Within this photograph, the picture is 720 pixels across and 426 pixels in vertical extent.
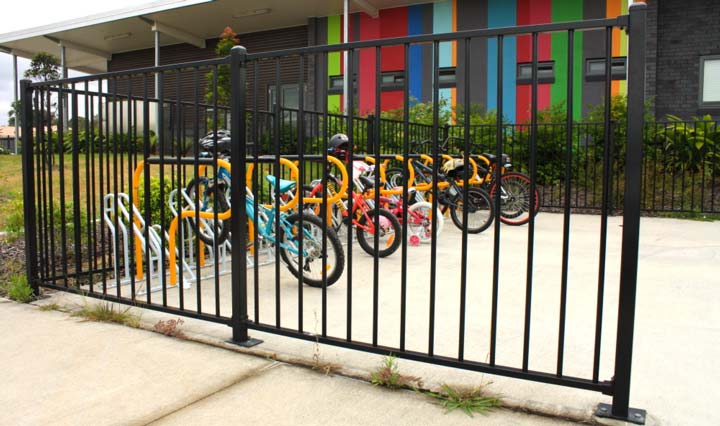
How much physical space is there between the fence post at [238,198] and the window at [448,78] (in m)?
12.2

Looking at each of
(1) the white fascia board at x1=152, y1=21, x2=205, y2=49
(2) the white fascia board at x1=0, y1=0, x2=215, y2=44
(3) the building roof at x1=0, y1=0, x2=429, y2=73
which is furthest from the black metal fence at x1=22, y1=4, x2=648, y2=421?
(1) the white fascia board at x1=152, y1=21, x2=205, y2=49

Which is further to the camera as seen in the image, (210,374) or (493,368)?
(210,374)

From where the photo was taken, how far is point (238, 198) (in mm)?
2969

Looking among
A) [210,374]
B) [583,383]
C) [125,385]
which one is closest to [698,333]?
[583,383]

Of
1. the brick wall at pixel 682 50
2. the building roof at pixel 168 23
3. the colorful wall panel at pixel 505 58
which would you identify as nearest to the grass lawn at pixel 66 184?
the building roof at pixel 168 23

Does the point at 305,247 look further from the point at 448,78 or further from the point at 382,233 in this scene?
the point at 448,78

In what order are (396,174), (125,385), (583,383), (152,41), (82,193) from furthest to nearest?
1. (152,41)
2. (82,193)
3. (396,174)
4. (125,385)
5. (583,383)

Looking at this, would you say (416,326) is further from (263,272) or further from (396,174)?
(396,174)

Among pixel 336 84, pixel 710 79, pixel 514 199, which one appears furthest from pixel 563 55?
pixel 514 199

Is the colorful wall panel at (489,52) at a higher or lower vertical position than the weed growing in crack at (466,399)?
higher

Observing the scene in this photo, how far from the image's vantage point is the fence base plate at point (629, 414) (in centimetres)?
208

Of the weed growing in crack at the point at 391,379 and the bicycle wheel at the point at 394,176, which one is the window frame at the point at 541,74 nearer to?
the bicycle wheel at the point at 394,176

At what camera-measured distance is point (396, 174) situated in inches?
272

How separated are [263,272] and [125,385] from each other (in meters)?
2.29
